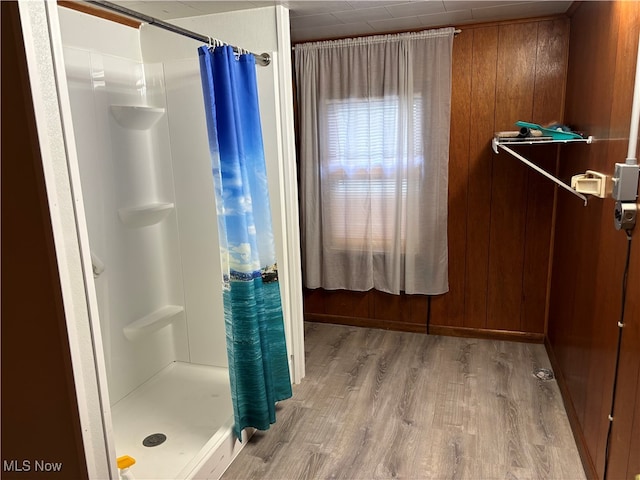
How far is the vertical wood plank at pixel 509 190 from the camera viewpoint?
296 centimetres

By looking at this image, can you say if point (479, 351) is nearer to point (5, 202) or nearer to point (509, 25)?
point (509, 25)

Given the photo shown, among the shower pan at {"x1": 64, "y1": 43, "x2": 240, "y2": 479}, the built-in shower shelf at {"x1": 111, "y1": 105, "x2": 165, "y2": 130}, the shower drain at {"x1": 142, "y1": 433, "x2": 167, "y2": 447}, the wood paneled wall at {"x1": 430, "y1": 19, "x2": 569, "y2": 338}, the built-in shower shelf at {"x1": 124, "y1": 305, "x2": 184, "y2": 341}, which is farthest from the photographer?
the wood paneled wall at {"x1": 430, "y1": 19, "x2": 569, "y2": 338}

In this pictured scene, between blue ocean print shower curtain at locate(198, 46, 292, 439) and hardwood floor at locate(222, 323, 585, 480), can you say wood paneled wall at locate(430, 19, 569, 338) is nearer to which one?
hardwood floor at locate(222, 323, 585, 480)

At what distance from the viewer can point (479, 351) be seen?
3.21 metres

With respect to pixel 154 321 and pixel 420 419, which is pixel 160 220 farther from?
pixel 420 419

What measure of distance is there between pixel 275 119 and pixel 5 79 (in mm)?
1740

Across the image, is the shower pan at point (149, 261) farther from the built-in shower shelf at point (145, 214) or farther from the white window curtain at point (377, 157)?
the white window curtain at point (377, 157)

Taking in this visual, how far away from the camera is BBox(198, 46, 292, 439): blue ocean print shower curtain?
202 centimetres

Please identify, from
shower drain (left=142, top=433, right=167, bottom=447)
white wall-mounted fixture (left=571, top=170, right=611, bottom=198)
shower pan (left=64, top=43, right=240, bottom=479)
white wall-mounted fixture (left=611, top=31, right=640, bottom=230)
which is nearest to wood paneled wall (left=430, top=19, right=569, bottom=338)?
white wall-mounted fixture (left=571, top=170, right=611, bottom=198)

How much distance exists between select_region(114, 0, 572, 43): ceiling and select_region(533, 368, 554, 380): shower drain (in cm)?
221

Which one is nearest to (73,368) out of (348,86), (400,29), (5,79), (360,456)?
(5,79)

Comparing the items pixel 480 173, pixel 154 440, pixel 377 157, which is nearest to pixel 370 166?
pixel 377 157

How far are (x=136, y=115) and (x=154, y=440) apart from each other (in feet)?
5.65

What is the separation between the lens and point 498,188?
3154mm
